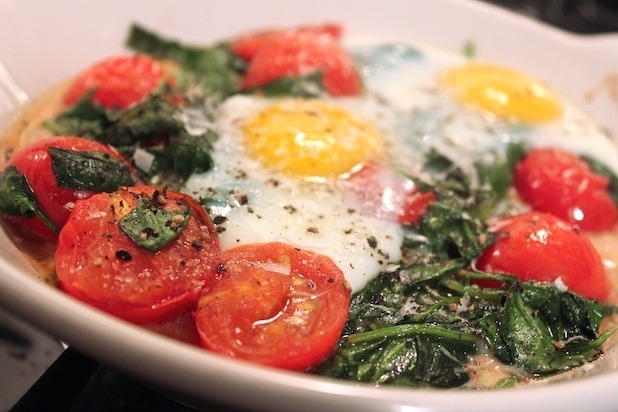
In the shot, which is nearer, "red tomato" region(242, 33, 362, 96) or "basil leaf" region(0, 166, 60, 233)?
"basil leaf" region(0, 166, 60, 233)

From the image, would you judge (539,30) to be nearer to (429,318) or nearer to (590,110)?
Answer: (590,110)

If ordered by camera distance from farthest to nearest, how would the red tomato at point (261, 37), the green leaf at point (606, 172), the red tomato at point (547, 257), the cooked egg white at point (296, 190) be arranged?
1. the red tomato at point (261, 37)
2. the green leaf at point (606, 172)
3. the red tomato at point (547, 257)
4. the cooked egg white at point (296, 190)

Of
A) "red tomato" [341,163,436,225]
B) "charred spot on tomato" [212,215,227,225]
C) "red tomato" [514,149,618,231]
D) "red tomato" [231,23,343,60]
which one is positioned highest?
"charred spot on tomato" [212,215,227,225]

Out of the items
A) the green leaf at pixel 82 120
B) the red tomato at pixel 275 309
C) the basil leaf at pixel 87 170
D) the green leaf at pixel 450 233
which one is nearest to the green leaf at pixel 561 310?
the green leaf at pixel 450 233

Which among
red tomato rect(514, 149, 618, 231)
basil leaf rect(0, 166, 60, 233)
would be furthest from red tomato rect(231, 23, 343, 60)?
basil leaf rect(0, 166, 60, 233)

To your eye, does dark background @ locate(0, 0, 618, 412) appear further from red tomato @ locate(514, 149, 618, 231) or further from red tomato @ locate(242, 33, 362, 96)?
red tomato @ locate(514, 149, 618, 231)

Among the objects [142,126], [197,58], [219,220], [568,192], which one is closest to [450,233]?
[568,192]

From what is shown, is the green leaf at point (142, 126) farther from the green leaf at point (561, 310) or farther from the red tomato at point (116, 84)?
the green leaf at point (561, 310)
